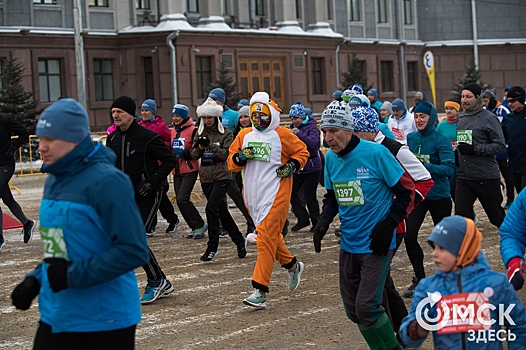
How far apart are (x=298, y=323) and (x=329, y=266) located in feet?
9.11

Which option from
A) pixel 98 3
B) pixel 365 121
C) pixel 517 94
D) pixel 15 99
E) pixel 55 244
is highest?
pixel 98 3

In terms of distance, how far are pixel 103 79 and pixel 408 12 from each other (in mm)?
20507

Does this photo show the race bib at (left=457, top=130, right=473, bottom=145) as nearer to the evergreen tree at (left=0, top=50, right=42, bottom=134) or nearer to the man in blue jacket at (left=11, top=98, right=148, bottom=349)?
the man in blue jacket at (left=11, top=98, right=148, bottom=349)

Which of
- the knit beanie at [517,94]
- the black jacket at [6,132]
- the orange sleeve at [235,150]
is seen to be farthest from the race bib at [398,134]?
the black jacket at [6,132]

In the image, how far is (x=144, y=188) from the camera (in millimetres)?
8414

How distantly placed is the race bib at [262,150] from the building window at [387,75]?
36.9 meters

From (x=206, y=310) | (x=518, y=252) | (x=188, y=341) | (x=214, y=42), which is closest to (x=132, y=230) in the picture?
(x=518, y=252)

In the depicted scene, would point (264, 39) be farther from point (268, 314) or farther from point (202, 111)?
point (268, 314)

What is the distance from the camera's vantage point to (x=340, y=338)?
689 cm

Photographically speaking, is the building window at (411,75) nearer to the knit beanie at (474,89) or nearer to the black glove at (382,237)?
the knit beanie at (474,89)

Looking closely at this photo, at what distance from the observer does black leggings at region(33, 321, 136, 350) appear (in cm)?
404

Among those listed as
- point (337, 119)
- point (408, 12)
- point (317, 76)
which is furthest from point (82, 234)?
point (408, 12)

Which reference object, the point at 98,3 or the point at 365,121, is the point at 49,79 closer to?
the point at 98,3

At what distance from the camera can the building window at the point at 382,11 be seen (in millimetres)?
44675
